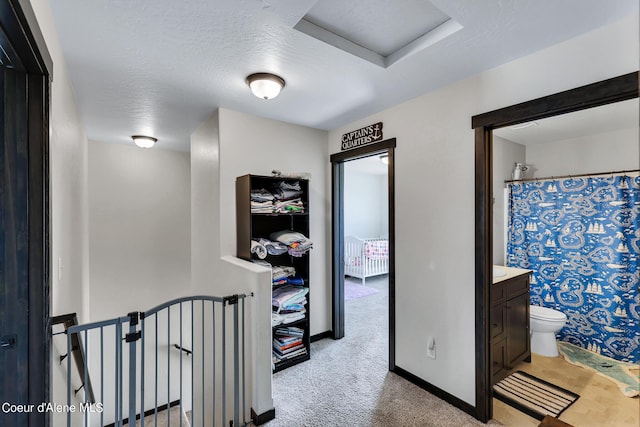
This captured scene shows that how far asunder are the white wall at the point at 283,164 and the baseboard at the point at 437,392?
1.07 metres

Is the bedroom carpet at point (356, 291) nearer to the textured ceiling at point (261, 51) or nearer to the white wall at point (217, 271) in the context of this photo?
the white wall at point (217, 271)

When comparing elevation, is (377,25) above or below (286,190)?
above

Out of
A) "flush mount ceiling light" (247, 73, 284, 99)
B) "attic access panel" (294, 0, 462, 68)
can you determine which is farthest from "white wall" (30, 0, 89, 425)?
"attic access panel" (294, 0, 462, 68)

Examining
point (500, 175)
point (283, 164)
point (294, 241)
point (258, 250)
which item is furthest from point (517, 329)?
point (283, 164)

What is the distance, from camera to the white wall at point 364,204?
22.6 ft

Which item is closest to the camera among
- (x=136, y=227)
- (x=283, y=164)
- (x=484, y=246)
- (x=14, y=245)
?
(x=14, y=245)

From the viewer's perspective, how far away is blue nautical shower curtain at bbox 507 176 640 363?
274 centimetres

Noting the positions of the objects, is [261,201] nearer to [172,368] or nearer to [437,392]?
[437,392]

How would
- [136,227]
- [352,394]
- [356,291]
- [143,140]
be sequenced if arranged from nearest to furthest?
[352,394]
[143,140]
[136,227]
[356,291]

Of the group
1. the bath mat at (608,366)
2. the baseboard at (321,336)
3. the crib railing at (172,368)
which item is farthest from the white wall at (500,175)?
the crib railing at (172,368)

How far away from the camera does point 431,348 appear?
2.26 m

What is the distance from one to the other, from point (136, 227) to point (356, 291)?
3.72m

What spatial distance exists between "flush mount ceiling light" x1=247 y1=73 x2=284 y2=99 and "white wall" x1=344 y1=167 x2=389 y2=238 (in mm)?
4518

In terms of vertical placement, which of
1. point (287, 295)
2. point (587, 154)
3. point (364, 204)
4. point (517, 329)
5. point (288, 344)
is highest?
point (587, 154)
